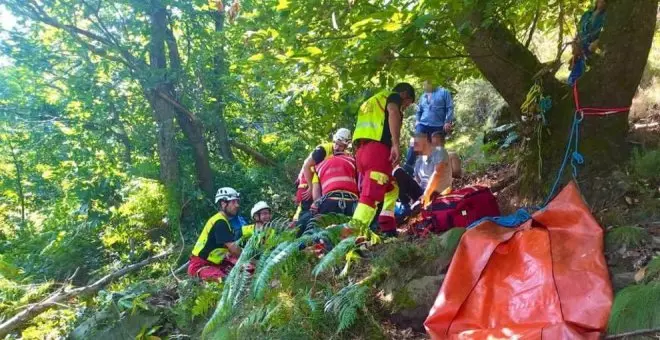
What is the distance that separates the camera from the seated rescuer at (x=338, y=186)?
568 cm

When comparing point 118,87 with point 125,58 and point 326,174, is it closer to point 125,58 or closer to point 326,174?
point 125,58

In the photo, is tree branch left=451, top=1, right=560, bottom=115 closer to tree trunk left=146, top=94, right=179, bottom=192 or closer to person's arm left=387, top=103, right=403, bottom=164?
person's arm left=387, top=103, right=403, bottom=164

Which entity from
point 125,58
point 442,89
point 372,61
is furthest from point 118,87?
point 372,61

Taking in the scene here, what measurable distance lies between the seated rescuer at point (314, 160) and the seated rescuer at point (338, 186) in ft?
0.79

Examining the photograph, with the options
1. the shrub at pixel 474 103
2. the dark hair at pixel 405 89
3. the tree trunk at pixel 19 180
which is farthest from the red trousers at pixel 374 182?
the tree trunk at pixel 19 180

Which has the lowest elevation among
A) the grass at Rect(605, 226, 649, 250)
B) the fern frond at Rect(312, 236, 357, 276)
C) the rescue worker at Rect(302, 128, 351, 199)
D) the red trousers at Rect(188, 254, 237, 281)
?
the red trousers at Rect(188, 254, 237, 281)

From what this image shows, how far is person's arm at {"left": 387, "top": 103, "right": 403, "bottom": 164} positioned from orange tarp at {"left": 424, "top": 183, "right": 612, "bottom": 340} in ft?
5.10

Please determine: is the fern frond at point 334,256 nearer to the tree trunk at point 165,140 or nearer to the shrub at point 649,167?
the shrub at point 649,167

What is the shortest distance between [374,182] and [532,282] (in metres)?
2.16

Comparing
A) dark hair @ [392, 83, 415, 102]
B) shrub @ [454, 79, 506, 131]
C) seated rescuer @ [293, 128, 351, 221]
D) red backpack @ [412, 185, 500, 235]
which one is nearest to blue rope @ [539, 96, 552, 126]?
red backpack @ [412, 185, 500, 235]

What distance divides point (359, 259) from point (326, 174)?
5.22 ft

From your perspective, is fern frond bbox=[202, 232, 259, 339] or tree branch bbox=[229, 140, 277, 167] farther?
tree branch bbox=[229, 140, 277, 167]

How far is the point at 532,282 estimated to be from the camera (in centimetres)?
326

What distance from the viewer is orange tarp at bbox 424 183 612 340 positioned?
2969 millimetres
